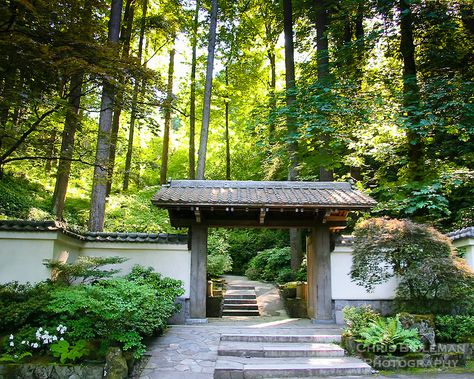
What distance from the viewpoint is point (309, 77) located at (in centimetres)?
1344

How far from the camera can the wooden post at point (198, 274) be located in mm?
8000

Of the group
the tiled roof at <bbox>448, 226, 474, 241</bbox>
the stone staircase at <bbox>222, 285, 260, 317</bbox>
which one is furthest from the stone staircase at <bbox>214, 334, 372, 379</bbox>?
the stone staircase at <bbox>222, 285, 260, 317</bbox>

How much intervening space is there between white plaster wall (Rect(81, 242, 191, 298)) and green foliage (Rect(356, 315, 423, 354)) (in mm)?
4089

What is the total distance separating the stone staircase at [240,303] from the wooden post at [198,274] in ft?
6.50

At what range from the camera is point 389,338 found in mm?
5570

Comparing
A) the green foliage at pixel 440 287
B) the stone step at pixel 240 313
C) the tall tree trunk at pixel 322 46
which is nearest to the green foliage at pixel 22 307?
the stone step at pixel 240 313

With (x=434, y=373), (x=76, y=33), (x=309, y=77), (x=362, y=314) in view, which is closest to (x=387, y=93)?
(x=309, y=77)

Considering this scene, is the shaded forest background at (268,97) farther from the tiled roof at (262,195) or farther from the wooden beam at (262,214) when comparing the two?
the wooden beam at (262,214)

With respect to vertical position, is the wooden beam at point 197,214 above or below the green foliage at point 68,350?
above

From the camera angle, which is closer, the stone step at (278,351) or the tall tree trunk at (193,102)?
the stone step at (278,351)

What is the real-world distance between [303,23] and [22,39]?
12.5 meters

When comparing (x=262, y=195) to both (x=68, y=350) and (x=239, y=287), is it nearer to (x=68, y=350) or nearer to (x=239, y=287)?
(x=68, y=350)

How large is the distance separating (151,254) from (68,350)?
3.31 m

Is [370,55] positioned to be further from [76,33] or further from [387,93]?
[76,33]
